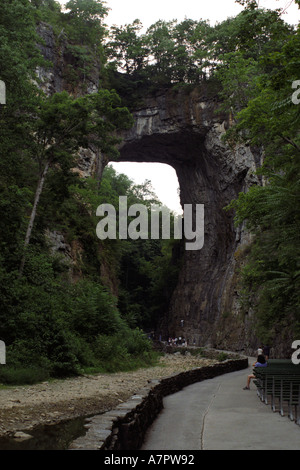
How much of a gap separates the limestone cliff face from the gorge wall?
101 mm

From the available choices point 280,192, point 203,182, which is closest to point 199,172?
point 203,182

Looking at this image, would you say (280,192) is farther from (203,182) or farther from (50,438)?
(203,182)

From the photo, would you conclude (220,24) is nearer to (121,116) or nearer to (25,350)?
(121,116)

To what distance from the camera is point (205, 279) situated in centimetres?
4759

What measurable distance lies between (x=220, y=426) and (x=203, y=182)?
143 ft

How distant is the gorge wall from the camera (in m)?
39.9

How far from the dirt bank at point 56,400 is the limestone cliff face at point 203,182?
27.4 meters

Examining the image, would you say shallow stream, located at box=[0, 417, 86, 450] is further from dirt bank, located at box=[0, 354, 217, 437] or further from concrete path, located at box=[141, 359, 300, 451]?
concrete path, located at box=[141, 359, 300, 451]

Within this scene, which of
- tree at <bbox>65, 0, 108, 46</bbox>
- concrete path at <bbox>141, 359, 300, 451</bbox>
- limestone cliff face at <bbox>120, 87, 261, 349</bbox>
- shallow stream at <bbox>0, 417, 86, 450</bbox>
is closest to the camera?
concrete path at <bbox>141, 359, 300, 451</bbox>

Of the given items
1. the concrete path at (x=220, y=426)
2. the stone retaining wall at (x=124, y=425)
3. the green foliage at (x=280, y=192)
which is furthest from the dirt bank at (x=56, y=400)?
the green foliage at (x=280, y=192)

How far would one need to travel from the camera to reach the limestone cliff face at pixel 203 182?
41.9 metres

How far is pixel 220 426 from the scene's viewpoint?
25.2 feet

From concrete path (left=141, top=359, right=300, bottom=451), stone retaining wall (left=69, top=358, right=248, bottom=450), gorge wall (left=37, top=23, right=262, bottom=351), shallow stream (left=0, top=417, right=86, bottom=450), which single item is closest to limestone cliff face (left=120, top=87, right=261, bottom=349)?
gorge wall (left=37, top=23, right=262, bottom=351)

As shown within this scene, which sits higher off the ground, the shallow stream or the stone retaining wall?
the stone retaining wall
